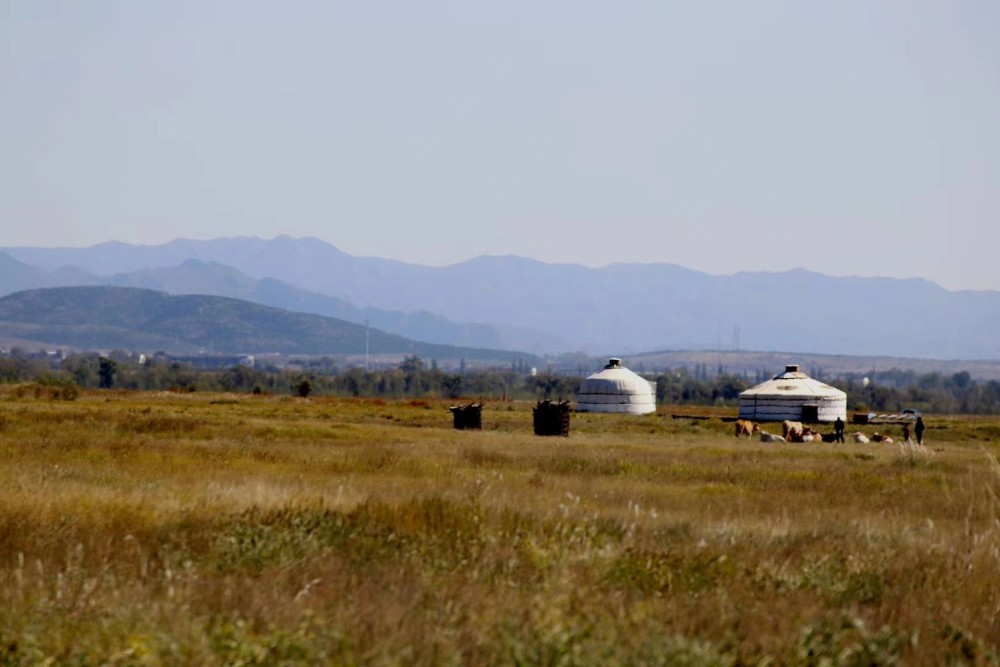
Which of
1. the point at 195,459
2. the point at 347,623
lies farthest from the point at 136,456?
the point at 347,623

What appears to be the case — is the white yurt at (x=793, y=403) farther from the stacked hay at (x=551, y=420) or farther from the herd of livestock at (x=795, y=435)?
the stacked hay at (x=551, y=420)

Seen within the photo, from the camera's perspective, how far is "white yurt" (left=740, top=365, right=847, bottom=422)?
302 ft

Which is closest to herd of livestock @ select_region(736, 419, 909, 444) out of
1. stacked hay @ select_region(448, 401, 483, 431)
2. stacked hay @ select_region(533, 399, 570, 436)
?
stacked hay @ select_region(533, 399, 570, 436)

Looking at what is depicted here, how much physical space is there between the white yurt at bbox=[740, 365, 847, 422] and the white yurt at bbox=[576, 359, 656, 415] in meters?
12.1

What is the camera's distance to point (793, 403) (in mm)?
92875

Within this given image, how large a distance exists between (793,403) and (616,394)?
58.0 ft

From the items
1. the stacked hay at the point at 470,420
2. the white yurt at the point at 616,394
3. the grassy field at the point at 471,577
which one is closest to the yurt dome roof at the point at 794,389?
the white yurt at the point at 616,394

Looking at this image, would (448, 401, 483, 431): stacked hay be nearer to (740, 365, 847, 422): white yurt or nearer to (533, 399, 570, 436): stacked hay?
(533, 399, 570, 436): stacked hay

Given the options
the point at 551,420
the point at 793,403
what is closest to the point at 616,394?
the point at 793,403

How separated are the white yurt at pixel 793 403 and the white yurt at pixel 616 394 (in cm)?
1210

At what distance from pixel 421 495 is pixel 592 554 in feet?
15.8

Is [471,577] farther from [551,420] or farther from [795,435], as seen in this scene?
[795,435]

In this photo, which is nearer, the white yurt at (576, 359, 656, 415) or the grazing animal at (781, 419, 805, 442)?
the grazing animal at (781, 419, 805, 442)

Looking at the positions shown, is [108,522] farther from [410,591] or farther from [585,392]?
[585,392]
